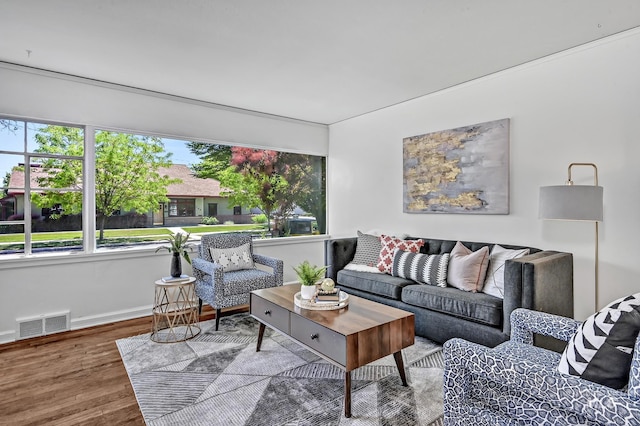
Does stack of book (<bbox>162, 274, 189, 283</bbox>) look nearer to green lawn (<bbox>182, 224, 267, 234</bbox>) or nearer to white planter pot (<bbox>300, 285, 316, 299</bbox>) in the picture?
green lawn (<bbox>182, 224, 267, 234</bbox>)

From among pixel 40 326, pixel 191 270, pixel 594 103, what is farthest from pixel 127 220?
pixel 594 103

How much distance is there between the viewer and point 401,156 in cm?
441

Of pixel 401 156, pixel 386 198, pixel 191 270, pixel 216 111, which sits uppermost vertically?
pixel 216 111

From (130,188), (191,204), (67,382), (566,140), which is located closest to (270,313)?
(67,382)

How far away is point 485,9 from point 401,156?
2.20 metres

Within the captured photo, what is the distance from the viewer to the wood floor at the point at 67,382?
2055mm

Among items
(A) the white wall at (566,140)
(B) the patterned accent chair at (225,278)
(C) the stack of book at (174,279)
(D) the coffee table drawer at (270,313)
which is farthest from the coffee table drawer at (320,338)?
(A) the white wall at (566,140)

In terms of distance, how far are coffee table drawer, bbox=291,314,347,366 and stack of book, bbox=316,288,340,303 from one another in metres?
0.25

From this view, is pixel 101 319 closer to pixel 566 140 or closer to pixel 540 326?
pixel 540 326

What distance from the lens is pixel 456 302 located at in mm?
2842

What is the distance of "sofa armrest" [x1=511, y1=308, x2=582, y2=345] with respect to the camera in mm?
1786

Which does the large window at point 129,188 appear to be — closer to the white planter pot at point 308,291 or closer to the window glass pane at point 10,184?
the window glass pane at point 10,184

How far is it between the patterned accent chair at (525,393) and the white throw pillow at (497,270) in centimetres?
111

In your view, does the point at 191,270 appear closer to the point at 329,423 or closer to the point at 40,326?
the point at 40,326
